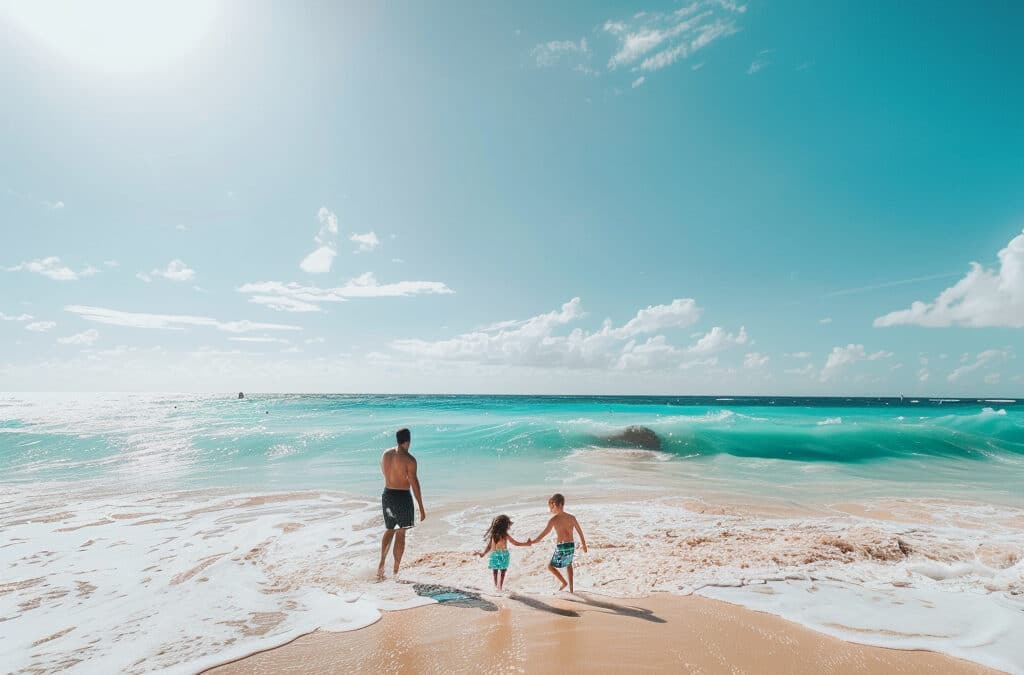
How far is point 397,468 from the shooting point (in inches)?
261

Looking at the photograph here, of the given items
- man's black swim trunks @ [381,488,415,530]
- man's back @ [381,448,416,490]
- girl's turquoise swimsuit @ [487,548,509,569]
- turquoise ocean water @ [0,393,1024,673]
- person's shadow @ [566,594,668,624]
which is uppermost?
man's back @ [381,448,416,490]

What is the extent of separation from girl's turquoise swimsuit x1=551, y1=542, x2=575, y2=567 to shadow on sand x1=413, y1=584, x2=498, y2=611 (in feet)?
3.24

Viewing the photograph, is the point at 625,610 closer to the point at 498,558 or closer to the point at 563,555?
the point at 563,555

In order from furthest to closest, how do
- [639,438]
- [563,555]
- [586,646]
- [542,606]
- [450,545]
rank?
[639,438]
[450,545]
[563,555]
[542,606]
[586,646]

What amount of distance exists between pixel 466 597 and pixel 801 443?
1121 inches

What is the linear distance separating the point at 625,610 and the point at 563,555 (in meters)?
1.01

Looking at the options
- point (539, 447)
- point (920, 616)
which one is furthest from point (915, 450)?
point (920, 616)

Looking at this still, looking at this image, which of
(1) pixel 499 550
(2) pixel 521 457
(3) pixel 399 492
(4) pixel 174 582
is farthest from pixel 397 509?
(2) pixel 521 457

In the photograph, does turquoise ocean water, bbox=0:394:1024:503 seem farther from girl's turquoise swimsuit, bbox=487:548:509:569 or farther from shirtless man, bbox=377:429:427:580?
girl's turquoise swimsuit, bbox=487:548:509:569

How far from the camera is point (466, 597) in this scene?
562 centimetres

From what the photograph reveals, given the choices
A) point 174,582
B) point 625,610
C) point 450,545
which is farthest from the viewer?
point 450,545

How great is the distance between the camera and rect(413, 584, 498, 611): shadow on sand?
5.33 metres

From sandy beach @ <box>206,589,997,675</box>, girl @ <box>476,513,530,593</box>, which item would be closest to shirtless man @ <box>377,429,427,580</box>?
girl @ <box>476,513,530,593</box>

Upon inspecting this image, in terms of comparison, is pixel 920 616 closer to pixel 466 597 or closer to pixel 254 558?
pixel 466 597
